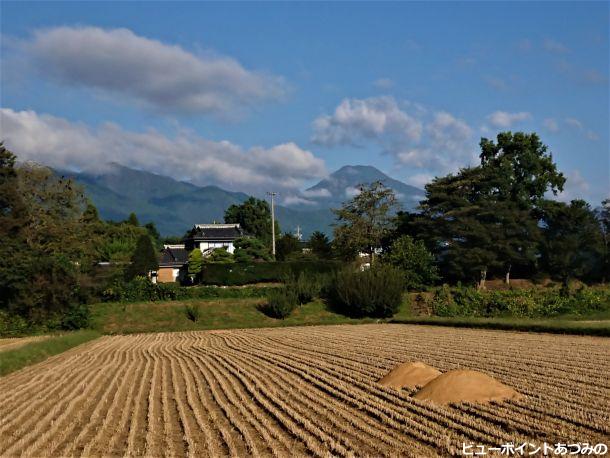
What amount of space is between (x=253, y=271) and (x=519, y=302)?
25.5 m

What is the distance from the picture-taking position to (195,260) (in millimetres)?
80625

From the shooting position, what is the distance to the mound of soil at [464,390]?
45.0ft

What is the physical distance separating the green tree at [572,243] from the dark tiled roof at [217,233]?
50.8 metres

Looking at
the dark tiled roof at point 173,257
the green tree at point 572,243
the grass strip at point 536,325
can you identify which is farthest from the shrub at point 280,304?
the dark tiled roof at point 173,257

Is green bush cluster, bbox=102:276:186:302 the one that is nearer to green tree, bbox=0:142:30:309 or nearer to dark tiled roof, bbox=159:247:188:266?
green tree, bbox=0:142:30:309

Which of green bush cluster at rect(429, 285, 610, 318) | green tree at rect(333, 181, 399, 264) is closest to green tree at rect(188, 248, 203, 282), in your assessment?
green tree at rect(333, 181, 399, 264)

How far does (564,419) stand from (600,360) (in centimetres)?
1025

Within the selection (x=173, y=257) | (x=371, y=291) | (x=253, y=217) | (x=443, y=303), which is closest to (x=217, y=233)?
(x=173, y=257)

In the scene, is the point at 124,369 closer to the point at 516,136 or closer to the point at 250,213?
the point at 516,136

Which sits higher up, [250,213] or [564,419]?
[250,213]

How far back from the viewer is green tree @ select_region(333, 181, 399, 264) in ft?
264

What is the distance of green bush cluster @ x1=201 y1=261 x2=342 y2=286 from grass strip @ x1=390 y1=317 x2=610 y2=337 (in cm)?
1849

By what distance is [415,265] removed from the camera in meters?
62.5

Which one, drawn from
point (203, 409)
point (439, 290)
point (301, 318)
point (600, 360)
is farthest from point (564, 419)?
point (439, 290)
